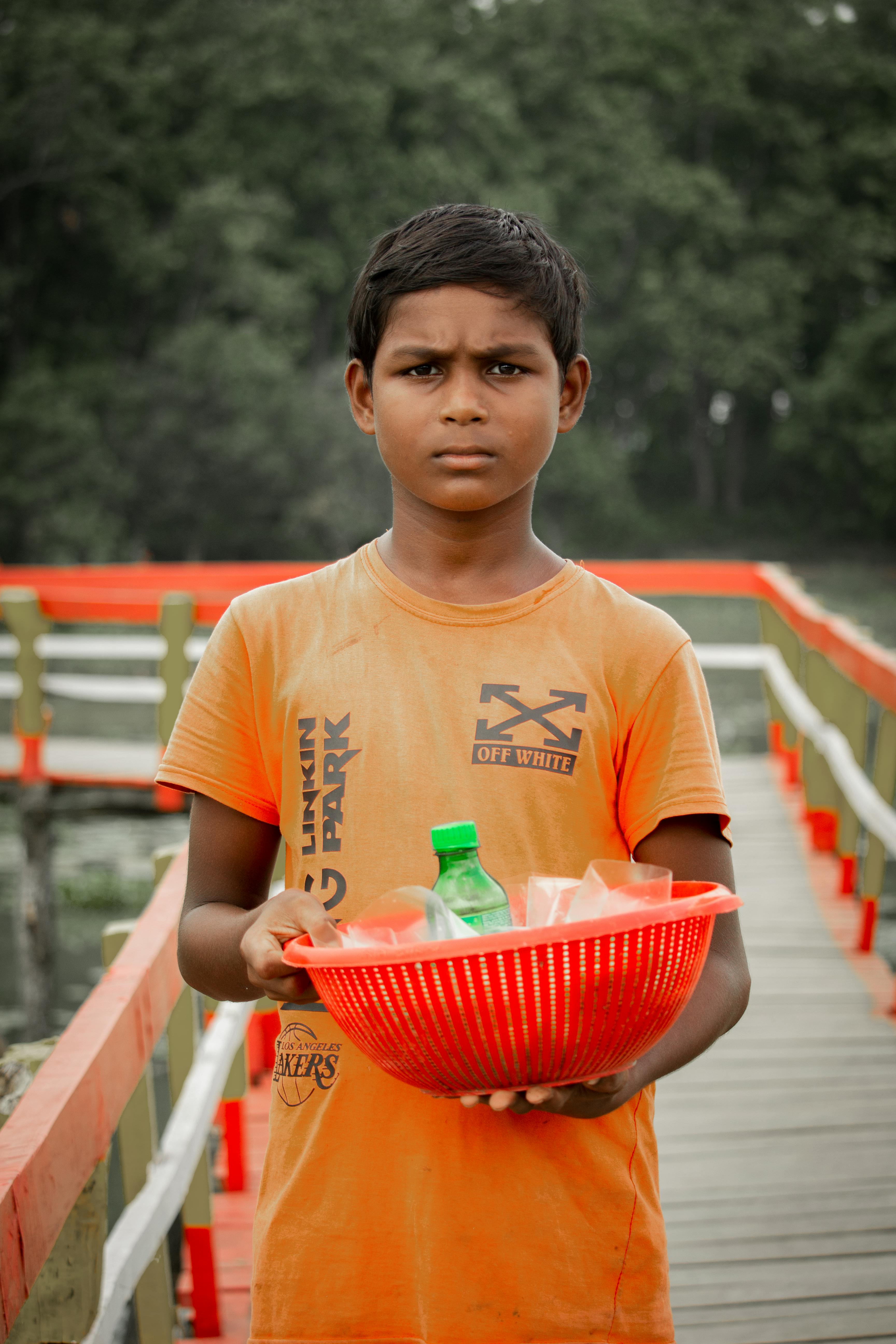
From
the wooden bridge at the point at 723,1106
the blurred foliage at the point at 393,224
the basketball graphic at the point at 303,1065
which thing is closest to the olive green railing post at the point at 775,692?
the wooden bridge at the point at 723,1106

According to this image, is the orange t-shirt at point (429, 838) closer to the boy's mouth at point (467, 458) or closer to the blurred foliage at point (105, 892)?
the boy's mouth at point (467, 458)

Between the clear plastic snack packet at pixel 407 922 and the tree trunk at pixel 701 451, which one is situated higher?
the clear plastic snack packet at pixel 407 922

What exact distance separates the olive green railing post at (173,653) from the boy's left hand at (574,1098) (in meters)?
5.36

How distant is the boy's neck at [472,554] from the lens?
4.76ft

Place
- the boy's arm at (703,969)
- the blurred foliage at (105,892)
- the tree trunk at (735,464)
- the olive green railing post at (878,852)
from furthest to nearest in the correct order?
the tree trunk at (735,464)
the blurred foliage at (105,892)
the olive green railing post at (878,852)
the boy's arm at (703,969)

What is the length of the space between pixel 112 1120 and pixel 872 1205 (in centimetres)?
207

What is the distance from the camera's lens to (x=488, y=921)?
3.92 ft

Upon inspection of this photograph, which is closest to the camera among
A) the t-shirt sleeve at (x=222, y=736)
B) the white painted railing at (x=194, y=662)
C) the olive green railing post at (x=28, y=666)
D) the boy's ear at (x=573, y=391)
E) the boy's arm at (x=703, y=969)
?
the boy's arm at (x=703, y=969)

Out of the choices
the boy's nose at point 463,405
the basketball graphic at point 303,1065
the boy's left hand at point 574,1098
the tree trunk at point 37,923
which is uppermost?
the boy's nose at point 463,405

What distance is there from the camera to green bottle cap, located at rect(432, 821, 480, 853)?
1172mm

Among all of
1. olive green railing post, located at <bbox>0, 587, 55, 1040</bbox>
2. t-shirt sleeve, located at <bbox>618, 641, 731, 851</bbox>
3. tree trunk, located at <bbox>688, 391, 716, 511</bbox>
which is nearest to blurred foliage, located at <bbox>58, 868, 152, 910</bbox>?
olive green railing post, located at <bbox>0, 587, 55, 1040</bbox>

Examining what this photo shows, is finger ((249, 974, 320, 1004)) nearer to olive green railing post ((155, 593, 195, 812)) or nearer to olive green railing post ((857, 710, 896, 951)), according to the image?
olive green railing post ((857, 710, 896, 951))

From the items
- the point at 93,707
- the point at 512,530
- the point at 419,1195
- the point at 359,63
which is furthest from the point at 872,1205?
the point at 359,63

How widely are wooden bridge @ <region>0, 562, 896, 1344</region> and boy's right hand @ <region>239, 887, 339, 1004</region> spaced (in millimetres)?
302
